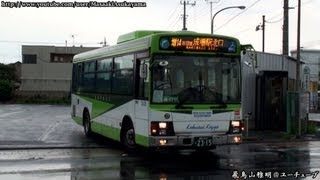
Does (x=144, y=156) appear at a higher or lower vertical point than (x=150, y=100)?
lower

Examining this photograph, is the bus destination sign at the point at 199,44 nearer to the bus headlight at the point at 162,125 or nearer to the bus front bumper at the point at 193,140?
the bus headlight at the point at 162,125

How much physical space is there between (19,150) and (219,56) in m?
6.72

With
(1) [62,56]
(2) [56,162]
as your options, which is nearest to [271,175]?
(2) [56,162]

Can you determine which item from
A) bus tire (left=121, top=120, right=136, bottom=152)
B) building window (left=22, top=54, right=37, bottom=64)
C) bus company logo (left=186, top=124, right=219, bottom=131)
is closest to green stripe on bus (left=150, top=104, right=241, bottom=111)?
bus company logo (left=186, top=124, right=219, bottom=131)

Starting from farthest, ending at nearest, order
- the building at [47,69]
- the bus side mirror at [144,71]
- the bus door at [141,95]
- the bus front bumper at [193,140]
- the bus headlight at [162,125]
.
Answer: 1. the building at [47,69]
2. the bus door at [141,95]
3. the bus side mirror at [144,71]
4. the bus headlight at [162,125]
5. the bus front bumper at [193,140]

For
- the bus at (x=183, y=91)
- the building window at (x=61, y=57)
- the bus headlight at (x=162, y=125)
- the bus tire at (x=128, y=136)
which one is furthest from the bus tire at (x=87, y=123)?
the building window at (x=61, y=57)

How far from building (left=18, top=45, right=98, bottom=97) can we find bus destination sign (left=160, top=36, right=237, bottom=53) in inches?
2331

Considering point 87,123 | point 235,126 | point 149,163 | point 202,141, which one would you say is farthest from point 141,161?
point 87,123

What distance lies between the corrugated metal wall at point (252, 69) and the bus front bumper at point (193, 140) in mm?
8636

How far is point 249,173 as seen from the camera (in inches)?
481

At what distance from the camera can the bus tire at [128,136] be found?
50.4ft

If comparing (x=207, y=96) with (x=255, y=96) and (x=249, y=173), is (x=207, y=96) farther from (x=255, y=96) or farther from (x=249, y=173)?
(x=255, y=96)

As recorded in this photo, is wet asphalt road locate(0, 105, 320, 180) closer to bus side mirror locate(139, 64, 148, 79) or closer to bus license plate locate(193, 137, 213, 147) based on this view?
bus license plate locate(193, 137, 213, 147)

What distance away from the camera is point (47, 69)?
8144cm
